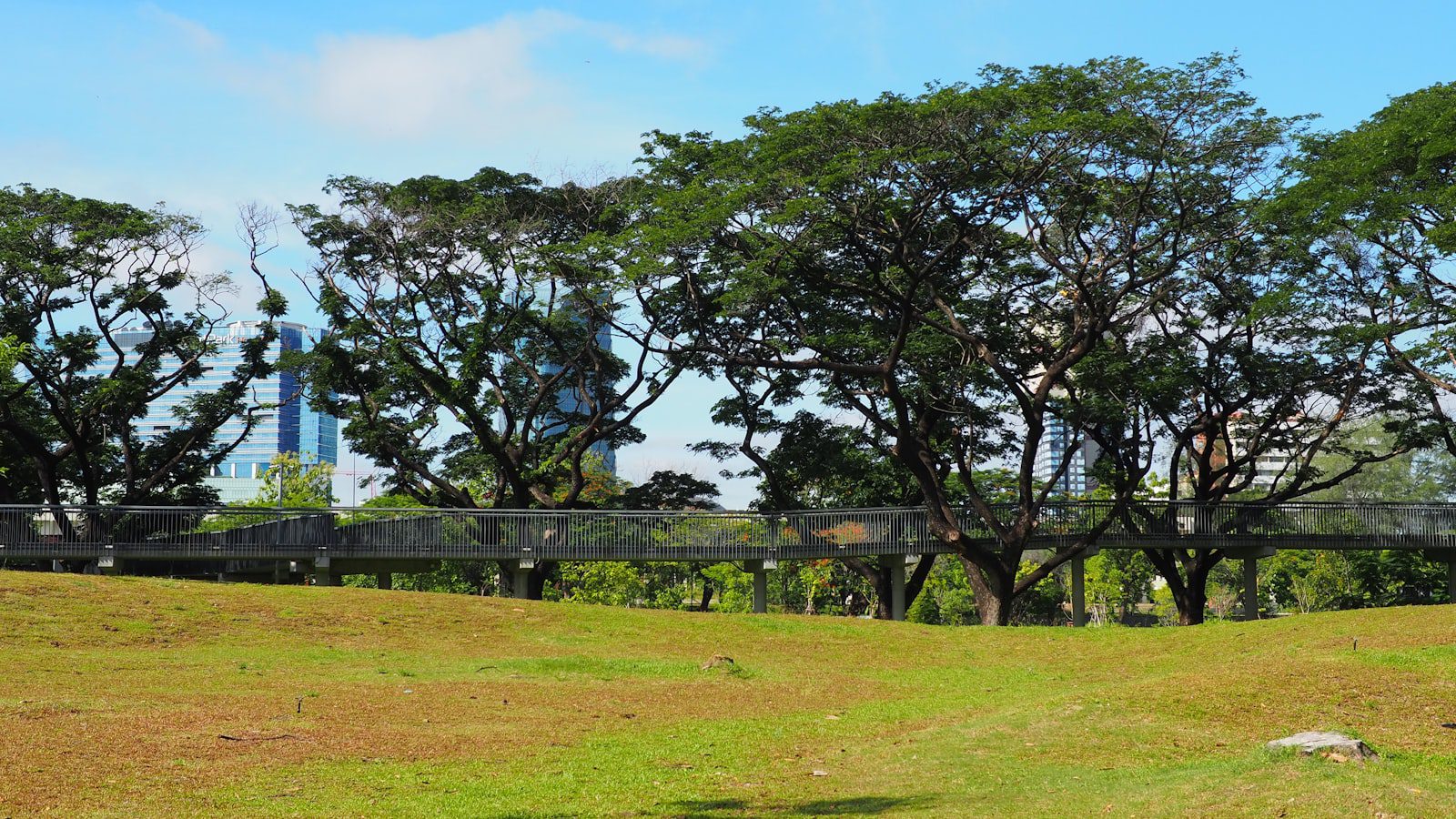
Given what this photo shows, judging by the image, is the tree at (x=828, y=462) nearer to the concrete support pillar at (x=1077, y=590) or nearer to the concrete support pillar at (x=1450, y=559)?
the concrete support pillar at (x=1077, y=590)

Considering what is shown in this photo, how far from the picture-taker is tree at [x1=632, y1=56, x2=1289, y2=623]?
23703mm

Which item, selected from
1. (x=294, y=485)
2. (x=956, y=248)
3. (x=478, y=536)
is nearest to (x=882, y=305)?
(x=956, y=248)

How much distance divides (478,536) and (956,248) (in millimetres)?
11727

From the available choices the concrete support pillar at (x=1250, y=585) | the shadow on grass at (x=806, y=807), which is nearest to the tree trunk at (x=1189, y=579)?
the concrete support pillar at (x=1250, y=585)

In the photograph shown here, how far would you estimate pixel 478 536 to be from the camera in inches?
1123

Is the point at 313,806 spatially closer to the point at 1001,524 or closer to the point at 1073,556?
the point at 1001,524

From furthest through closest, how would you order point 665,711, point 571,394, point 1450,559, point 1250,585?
point 571,394
point 1450,559
point 1250,585
point 665,711

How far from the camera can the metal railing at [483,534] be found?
1092 inches

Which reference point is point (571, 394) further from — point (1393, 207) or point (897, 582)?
point (1393, 207)

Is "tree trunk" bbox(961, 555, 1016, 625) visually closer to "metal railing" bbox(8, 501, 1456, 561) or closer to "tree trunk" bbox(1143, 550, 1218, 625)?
"metal railing" bbox(8, 501, 1456, 561)

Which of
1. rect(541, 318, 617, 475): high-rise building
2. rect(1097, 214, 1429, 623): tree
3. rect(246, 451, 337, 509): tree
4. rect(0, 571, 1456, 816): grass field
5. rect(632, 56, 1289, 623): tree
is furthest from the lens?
rect(246, 451, 337, 509): tree

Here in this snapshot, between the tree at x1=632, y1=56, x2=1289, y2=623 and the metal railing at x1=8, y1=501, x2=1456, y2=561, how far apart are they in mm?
1628

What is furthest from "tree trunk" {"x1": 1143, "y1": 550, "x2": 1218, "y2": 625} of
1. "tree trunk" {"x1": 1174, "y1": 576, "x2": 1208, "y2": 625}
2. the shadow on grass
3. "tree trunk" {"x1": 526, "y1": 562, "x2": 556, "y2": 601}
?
the shadow on grass

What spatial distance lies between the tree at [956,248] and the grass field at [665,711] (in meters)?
6.00
